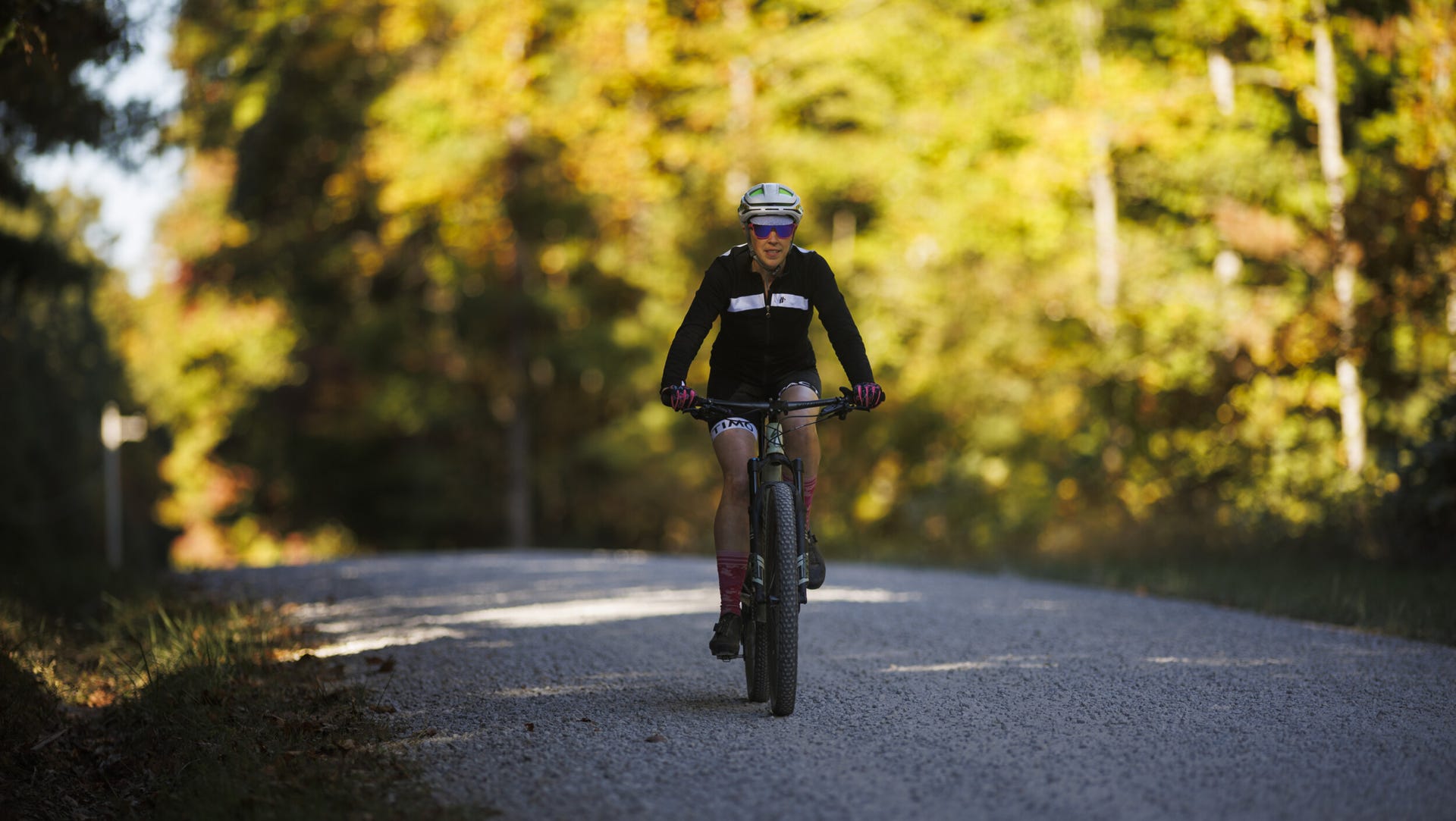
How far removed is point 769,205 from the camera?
557 cm

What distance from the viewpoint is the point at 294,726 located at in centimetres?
543

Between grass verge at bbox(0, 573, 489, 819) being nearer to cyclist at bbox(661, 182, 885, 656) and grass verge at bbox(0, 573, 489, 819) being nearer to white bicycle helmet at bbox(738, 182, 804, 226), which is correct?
cyclist at bbox(661, 182, 885, 656)

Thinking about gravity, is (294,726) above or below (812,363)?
below

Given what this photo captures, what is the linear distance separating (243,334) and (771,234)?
26.0 m

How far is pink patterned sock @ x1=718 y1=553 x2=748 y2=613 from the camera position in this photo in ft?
18.7

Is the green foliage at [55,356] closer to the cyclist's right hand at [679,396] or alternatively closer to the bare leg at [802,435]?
the cyclist's right hand at [679,396]

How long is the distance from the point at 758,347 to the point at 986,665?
1.89 m

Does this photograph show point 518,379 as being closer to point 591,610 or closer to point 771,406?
point 591,610

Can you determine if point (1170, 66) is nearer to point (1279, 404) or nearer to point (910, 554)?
point (1279, 404)

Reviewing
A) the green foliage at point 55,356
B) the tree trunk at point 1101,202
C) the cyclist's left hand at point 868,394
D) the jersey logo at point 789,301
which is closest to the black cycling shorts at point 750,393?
the cyclist's left hand at point 868,394

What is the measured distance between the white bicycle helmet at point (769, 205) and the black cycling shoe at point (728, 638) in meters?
1.63

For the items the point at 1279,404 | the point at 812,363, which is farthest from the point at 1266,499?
the point at 812,363

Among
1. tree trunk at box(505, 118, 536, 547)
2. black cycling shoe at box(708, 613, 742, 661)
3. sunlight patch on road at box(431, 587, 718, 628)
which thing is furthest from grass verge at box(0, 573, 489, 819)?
tree trunk at box(505, 118, 536, 547)

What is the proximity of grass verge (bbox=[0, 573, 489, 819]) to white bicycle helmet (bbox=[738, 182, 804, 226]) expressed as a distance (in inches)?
98.4
